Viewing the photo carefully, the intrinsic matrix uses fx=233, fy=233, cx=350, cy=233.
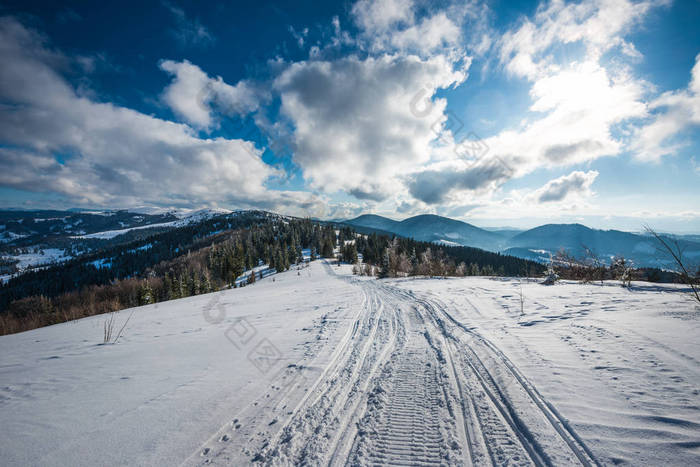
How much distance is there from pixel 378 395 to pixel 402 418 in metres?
0.70

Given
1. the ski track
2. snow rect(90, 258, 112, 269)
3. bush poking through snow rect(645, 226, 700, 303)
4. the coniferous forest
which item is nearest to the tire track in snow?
the ski track

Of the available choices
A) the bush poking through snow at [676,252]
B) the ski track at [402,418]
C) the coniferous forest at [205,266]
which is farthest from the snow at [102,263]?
the bush poking through snow at [676,252]

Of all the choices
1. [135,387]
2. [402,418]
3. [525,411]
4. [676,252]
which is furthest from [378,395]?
[676,252]

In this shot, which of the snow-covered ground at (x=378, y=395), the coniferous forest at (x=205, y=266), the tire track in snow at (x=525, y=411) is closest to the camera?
the tire track in snow at (x=525, y=411)

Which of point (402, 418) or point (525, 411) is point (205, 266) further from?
point (525, 411)

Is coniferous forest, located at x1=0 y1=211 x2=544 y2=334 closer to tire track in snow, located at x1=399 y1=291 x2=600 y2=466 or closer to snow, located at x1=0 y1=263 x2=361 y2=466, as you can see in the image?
snow, located at x1=0 y1=263 x2=361 y2=466

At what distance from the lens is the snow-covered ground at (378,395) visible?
Result: 120 inches

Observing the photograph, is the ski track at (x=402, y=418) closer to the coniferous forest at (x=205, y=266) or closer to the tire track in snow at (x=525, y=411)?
the tire track in snow at (x=525, y=411)

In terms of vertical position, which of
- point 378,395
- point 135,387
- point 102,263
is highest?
point 378,395

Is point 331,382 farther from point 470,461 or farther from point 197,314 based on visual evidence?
point 197,314

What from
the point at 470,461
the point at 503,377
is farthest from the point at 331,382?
the point at 503,377

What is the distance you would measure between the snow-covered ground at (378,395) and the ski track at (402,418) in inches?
0.9

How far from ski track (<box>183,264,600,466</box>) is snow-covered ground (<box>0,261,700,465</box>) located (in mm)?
23

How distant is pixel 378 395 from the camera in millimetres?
4285
